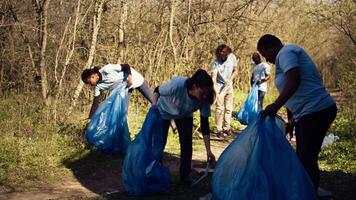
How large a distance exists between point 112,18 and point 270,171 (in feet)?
23.6

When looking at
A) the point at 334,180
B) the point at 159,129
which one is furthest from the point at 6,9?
the point at 334,180

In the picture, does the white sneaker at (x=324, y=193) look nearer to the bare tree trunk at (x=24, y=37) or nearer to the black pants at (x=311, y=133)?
the black pants at (x=311, y=133)

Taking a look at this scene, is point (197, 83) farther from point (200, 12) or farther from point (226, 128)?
point (200, 12)

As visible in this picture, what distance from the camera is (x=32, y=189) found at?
18.4 feet

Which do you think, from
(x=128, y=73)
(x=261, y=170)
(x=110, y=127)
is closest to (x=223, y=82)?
(x=128, y=73)

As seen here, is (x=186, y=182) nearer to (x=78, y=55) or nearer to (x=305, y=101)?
(x=305, y=101)

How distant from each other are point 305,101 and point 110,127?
11.5 ft

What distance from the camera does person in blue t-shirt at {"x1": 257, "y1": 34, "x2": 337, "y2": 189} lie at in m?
4.07

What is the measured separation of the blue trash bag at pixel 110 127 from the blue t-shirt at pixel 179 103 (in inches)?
75.9

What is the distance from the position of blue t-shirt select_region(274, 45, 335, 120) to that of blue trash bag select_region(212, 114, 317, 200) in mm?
342

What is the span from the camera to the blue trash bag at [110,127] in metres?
7.04

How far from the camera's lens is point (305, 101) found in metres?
4.16

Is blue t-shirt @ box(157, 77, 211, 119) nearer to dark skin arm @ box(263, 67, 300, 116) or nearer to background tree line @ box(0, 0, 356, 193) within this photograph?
dark skin arm @ box(263, 67, 300, 116)

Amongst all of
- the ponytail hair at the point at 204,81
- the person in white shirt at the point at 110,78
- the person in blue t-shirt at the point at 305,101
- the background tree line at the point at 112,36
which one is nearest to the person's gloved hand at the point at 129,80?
the person in white shirt at the point at 110,78
